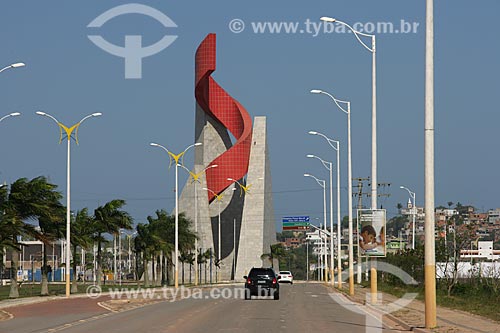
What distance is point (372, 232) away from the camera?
3684 cm

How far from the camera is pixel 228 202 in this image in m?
139

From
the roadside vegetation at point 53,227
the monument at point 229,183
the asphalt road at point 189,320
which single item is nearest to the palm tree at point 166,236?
the roadside vegetation at point 53,227

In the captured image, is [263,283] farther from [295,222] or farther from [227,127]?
[295,222]

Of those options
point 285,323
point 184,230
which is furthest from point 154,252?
point 285,323

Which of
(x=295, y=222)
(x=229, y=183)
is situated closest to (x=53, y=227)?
(x=229, y=183)

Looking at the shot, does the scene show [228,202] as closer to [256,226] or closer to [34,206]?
[256,226]

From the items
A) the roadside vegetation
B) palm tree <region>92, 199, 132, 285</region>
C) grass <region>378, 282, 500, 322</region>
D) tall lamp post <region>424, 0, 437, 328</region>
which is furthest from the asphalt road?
palm tree <region>92, 199, 132, 285</region>

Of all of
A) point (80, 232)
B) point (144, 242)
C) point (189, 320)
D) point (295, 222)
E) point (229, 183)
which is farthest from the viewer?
point (295, 222)

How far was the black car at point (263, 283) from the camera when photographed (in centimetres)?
5097

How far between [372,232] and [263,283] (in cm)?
1530

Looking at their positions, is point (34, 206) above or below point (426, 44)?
below

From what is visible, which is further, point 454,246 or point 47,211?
point 454,246

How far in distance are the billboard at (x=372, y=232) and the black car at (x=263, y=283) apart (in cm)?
1418

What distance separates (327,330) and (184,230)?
263ft
